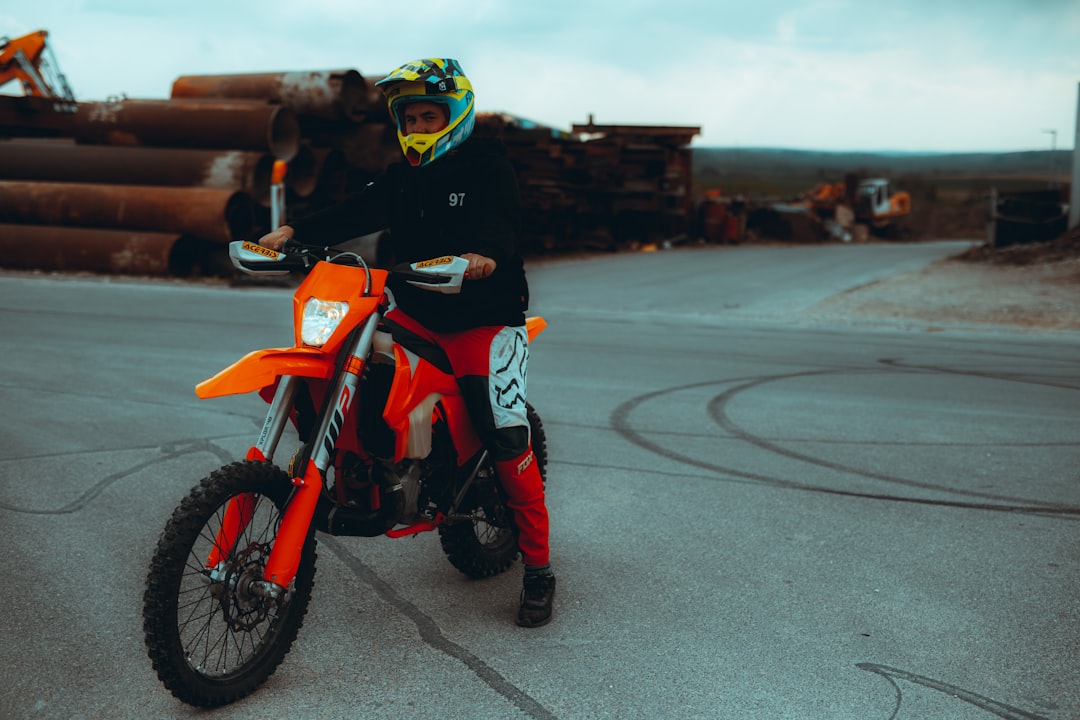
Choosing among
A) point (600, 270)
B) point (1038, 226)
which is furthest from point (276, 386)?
point (1038, 226)

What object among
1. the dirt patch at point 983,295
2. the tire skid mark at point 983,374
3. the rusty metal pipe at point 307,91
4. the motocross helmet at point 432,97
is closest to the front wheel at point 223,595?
the motocross helmet at point 432,97

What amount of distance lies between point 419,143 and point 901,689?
91.9 inches

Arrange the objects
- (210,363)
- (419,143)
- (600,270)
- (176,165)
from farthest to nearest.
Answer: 1. (600,270)
2. (176,165)
3. (210,363)
4. (419,143)

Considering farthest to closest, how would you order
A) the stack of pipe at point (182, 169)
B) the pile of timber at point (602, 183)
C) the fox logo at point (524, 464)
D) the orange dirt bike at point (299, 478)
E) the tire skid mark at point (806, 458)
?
the pile of timber at point (602, 183) → the stack of pipe at point (182, 169) → the tire skid mark at point (806, 458) → the fox logo at point (524, 464) → the orange dirt bike at point (299, 478)

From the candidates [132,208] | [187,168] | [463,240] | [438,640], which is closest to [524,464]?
[438,640]

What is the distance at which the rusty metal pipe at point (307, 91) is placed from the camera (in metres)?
18.6

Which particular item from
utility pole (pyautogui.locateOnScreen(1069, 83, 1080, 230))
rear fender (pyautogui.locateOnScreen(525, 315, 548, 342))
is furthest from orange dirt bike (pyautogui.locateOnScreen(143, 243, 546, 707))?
utility pole (pyautogui.locateOnScreen(1069, 83, 1080, 230))

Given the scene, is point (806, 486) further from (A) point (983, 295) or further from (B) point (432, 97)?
(A) point (983, 295)

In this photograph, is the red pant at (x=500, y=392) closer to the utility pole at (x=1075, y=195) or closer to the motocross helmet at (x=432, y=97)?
the motocross helmet at (x=432, y=97)

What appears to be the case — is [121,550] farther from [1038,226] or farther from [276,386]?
[1038,226]

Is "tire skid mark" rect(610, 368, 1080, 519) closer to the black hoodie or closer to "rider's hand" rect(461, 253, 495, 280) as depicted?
the black hoodie

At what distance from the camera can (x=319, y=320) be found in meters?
3.41

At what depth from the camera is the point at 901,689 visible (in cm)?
351

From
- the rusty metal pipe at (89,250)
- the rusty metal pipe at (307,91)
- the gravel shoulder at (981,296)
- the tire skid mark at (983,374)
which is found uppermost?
the rusty metal pipe at (307,91)
